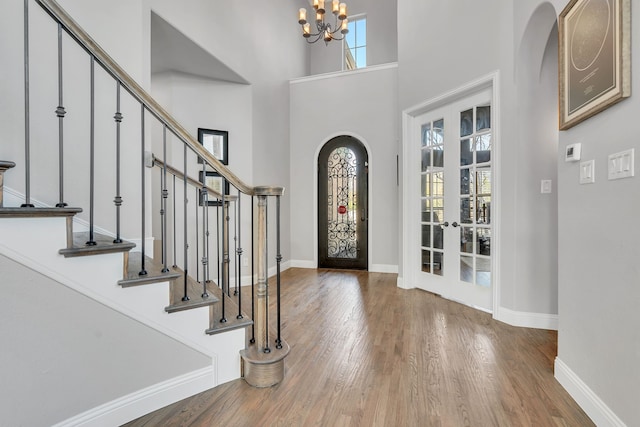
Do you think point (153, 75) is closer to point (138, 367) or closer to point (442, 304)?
point (138, 367)

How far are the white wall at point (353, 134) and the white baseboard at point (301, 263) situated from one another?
0.02m

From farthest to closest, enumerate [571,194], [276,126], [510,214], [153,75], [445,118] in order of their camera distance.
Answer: [276,126], [153,75], [445,118], [510,214], [571,194]

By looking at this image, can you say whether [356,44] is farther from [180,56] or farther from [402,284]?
[402,284]

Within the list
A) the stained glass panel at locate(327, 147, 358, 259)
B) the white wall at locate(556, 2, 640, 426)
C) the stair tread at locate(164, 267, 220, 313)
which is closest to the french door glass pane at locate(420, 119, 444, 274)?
the stained glass panel at locate(327, 147, 358, 259)

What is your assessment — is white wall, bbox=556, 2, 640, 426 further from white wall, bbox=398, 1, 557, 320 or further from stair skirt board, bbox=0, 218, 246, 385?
stair skirt board, bbox=0, 218, 246, 385

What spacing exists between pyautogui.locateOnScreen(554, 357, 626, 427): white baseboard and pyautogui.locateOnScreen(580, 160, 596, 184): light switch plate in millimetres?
1057

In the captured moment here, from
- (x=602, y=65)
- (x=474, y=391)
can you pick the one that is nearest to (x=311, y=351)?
(x=474, y=391)

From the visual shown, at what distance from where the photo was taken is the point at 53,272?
1.36 meters

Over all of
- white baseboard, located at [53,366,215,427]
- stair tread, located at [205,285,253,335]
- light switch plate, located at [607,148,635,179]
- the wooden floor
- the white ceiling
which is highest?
the white ceiling

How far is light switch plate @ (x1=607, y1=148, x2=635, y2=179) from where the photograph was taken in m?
1.34

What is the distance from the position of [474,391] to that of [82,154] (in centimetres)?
302

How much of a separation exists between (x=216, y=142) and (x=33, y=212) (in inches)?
120

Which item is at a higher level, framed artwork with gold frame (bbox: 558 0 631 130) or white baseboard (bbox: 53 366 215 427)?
framed artwork with gold frame (bbox: 558 0 631 130)

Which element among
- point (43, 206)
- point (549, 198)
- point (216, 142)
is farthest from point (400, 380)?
point (216, 142)
